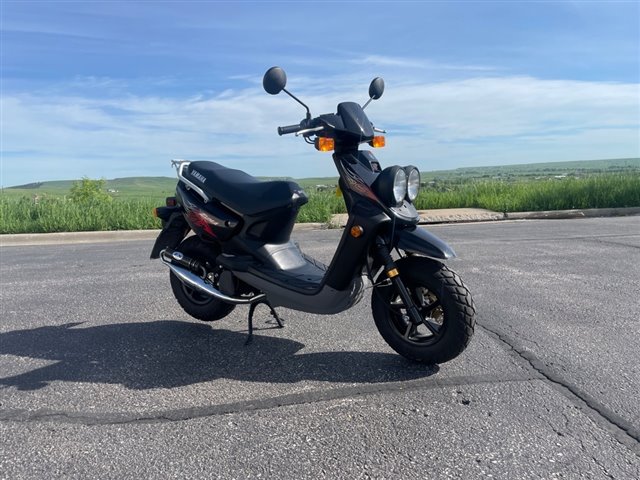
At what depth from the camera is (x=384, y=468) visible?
7.63ft

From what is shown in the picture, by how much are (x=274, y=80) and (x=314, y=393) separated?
2015 mm

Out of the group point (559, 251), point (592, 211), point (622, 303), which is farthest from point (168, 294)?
point (592, 211)

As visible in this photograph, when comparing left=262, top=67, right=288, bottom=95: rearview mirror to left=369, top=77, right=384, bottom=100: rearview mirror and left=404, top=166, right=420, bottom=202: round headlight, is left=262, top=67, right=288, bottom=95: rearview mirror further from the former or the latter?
left=404, top=166, right=420, bottom=202: round headlight

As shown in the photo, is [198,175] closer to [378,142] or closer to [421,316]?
[378,142]

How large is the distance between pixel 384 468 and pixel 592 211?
12915 millimetres

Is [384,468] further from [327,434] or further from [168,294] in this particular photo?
[168,294]

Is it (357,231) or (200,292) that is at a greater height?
(357,231)

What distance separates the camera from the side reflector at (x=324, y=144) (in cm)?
346

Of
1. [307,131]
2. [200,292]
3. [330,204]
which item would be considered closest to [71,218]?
[330,204]

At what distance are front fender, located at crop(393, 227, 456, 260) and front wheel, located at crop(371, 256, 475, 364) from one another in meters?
0.12

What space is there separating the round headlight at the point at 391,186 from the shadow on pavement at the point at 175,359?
1059 millimetres

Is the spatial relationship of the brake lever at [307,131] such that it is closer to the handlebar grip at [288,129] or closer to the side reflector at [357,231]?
the handlebar grip at [288,129]

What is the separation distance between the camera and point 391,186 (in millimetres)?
3287

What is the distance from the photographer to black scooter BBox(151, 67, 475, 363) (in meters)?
3.32
